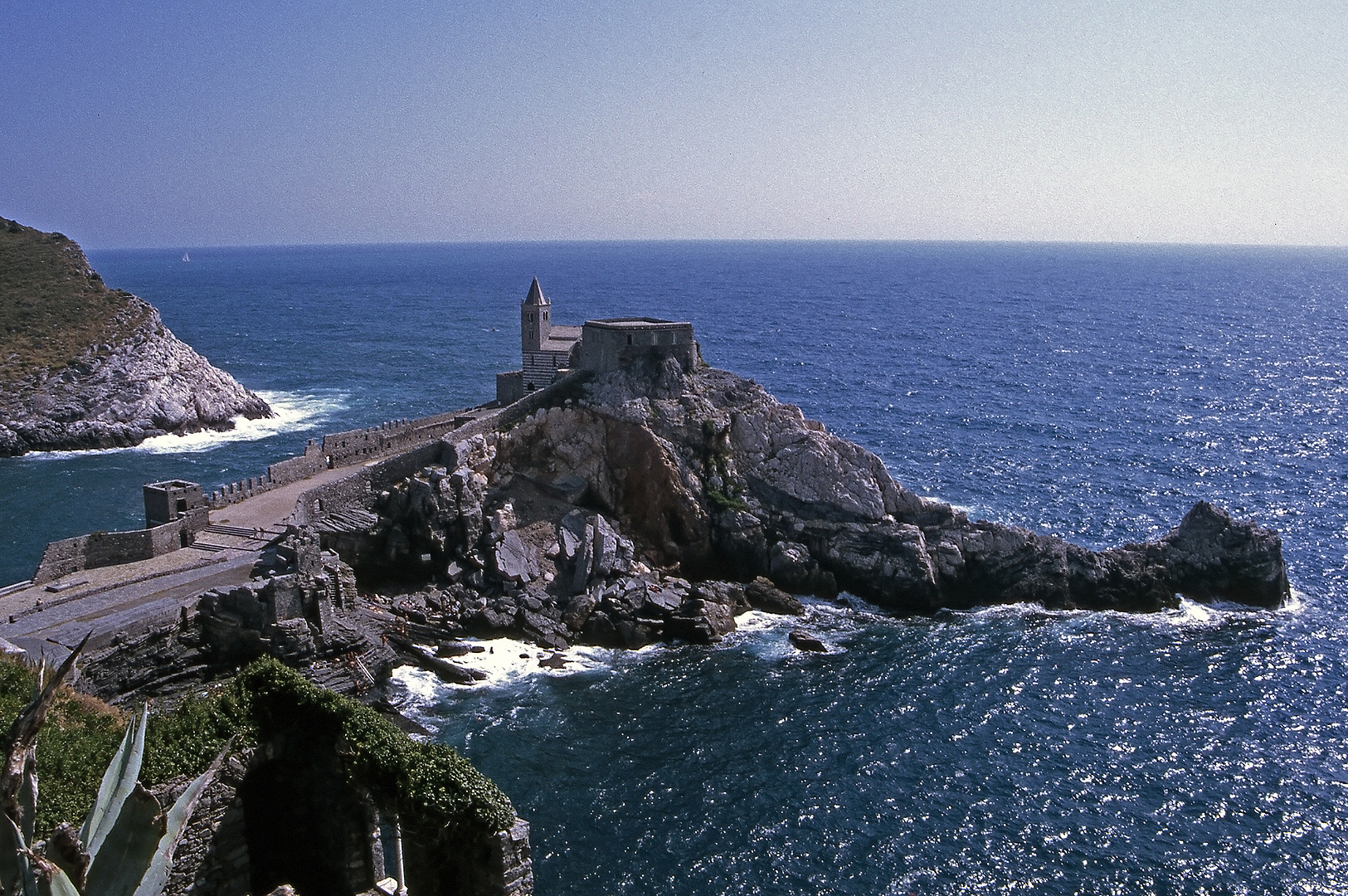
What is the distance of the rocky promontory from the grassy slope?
0.10m

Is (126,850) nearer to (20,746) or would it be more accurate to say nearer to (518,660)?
(20,746)

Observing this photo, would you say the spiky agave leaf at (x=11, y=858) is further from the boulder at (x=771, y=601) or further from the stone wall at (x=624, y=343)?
the stone wall at (x=624, y=343)

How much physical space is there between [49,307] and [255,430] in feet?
82.0

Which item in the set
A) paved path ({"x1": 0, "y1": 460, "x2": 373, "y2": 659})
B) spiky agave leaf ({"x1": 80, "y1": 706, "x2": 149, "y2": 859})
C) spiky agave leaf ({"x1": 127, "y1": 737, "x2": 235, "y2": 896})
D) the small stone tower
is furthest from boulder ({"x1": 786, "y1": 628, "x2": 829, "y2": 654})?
spiky agave leaf ({"x1": 80, "y1": 706, "x2": 149, "y2": 859})

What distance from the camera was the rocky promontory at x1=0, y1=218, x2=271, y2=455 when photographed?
77.4 metres

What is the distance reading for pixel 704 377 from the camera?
58.2 m

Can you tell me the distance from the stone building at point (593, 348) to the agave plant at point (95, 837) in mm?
48085

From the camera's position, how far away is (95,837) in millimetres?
8086

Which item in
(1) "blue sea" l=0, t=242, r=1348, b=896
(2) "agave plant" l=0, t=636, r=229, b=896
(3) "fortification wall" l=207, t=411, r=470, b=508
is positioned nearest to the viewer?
(2) "agave plant" l=0, t=636, r=229, b=896

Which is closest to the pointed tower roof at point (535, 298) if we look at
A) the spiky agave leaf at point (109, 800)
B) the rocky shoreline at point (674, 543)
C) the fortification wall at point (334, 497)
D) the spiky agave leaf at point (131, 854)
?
the rocky shoreline at point (674, 543)

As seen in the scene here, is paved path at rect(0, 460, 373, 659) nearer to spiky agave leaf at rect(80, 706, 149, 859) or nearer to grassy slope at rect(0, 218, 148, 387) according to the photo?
spiky agave leaf at rect(80, 706, 149, 859)

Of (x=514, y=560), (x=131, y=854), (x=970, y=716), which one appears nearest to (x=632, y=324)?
(x=514, y=560)

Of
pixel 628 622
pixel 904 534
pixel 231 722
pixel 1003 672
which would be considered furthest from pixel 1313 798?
pixel 231 722

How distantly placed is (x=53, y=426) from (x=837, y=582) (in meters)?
61.0
